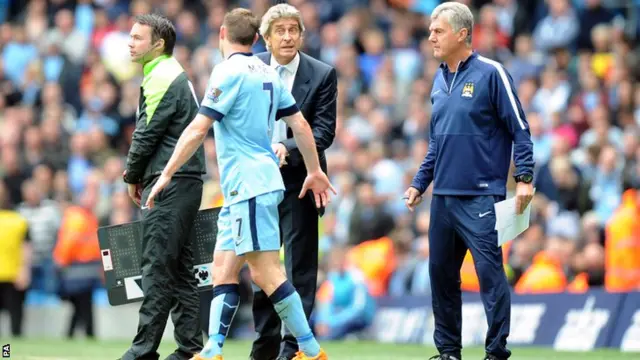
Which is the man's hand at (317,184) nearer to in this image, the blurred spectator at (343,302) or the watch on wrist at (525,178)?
the watch on wrist at (525,178)

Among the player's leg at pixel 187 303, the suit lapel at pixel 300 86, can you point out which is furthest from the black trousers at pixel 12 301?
the suit lapel at pixel 300 86

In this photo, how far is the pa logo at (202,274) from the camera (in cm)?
1102

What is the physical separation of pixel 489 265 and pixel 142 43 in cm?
311

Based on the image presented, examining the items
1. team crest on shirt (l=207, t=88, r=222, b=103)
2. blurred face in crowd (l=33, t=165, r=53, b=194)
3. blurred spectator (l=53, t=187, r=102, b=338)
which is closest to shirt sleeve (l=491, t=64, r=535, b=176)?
team crest on shirt (l=207, t=88, r=222, b=103)

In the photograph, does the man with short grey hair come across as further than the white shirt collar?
No

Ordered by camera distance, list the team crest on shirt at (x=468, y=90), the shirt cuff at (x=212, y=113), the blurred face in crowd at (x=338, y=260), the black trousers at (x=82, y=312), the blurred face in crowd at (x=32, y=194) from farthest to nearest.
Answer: the blurred face in crowd at (x=32, y=194), the black trousers at (x=82, y=312), the blurred face in crowd at (x=338, y=260), the team crest on shirt at (x=468, y=90), the shirt cuff at (x=212, y=113)

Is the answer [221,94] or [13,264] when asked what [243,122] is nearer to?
[221,94]

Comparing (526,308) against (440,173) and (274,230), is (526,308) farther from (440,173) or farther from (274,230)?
(274,230)

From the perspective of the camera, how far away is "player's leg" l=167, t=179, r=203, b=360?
10633 mm

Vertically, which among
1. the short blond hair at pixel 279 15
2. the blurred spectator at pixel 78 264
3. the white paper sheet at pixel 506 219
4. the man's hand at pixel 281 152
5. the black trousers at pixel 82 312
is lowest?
the black trousers at pixel 82 312

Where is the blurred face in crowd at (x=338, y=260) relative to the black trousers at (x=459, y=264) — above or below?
below

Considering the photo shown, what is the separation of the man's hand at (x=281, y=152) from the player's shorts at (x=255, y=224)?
611 mm

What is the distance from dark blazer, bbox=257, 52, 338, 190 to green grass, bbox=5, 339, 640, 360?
A: 9.07 feet

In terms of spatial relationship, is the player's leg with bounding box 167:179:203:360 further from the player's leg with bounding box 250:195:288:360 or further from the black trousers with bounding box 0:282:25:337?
the black trousers with bounding box 0:282:25:337
